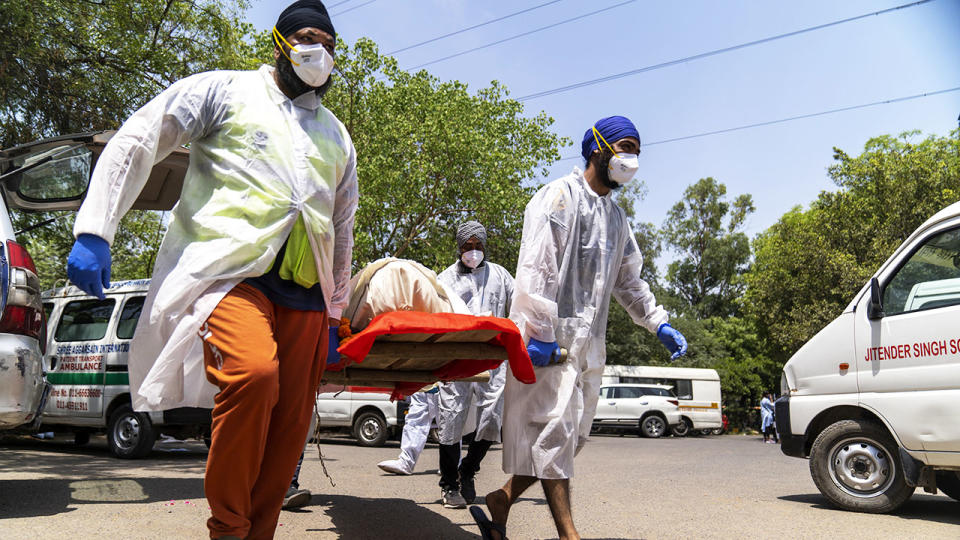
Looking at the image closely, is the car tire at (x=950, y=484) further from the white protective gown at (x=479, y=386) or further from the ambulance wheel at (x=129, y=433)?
the ambulance wheel at (x=129, y=433)

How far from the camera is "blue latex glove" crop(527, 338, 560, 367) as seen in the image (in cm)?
374

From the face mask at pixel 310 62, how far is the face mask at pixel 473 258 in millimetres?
3359

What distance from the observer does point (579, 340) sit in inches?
154

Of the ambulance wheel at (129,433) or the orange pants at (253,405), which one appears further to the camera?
the ambulance wheel at (129,433)

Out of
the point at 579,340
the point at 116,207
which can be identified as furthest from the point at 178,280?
the point at 579,340

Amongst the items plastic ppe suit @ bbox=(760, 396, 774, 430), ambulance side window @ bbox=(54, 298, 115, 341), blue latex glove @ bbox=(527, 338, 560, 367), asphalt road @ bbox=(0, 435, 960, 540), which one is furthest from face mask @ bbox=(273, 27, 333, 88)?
plastic ppe suit @ bbox=(760, 396, 774, 430)

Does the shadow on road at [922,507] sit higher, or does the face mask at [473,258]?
the face mask at [473,258]

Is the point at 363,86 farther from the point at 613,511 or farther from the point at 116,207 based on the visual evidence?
the point at 116,207

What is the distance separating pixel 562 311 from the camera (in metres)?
3.98

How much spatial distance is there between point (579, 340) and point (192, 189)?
6.45 feet

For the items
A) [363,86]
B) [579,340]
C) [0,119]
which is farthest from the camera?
[363,86]

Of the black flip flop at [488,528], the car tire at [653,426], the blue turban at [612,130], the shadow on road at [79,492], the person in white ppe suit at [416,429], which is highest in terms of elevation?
the blue turban at [612,130]

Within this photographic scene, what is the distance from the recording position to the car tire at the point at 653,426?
91.1ft

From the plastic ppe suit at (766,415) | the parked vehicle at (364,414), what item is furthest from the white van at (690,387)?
the parked vehicle at (364,414)
